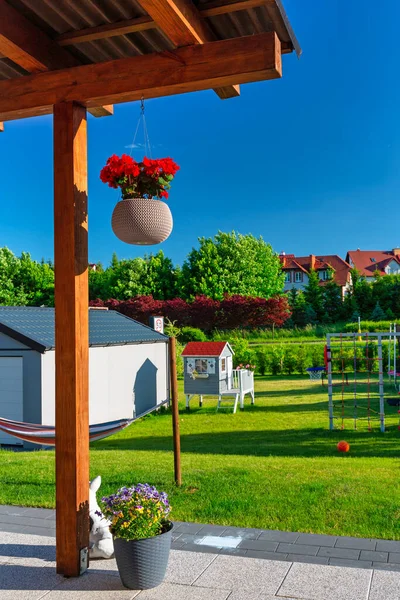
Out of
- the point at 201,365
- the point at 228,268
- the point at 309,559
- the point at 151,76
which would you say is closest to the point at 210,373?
the point at 201,365

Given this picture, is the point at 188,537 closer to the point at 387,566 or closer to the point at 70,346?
the point at 387,566

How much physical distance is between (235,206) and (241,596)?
56.0 m

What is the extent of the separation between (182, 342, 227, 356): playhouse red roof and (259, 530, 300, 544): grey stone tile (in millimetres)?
10652

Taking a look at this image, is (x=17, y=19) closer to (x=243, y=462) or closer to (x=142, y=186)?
(x=142, y=186)

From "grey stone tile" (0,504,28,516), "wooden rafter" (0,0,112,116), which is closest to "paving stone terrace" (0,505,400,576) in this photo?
"grey stone tile" (0,504,28,516)

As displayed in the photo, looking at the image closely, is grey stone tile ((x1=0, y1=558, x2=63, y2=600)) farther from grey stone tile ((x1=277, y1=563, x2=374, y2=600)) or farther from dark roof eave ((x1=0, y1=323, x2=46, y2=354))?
dark roof eave ((x1=0, y1=323, x2=46, y2=354))

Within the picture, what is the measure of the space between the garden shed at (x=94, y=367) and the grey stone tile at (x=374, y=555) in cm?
869

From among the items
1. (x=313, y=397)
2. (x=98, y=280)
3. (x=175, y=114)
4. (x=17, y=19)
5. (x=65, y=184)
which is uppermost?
(x=175, y=114)

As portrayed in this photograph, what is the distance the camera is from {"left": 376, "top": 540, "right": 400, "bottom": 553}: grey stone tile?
4.43 metres

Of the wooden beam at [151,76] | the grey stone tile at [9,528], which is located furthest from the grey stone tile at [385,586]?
the wooden beam at [151,76]

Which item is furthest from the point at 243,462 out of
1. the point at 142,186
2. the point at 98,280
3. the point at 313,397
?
the point at 98,280

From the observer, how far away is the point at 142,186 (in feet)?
13.3

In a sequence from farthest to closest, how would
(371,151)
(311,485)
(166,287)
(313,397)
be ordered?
(371,151)
(166,287)
(313,397)
(311,485)

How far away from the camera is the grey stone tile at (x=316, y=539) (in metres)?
4.59
